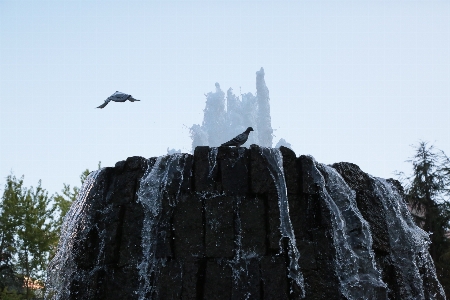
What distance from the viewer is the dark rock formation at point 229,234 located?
6.48m

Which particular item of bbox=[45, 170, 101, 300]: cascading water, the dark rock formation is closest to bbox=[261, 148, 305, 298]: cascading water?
the dark rock formation

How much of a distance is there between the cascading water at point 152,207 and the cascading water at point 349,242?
2.11m

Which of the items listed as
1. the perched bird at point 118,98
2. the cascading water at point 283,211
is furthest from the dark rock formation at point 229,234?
the perched bird at point 118,98

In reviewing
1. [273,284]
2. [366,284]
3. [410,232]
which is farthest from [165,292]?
[410,232]

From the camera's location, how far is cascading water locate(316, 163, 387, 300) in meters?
6.78

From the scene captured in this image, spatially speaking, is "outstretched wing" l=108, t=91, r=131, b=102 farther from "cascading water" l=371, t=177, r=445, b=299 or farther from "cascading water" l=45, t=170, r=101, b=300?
"cascading water" l=371, t=177, r=445, b=299

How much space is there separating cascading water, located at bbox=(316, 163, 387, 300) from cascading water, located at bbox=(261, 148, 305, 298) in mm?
608

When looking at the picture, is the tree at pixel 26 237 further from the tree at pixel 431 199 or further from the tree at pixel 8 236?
the tree at pixel 431 199

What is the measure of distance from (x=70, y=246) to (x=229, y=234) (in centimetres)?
254

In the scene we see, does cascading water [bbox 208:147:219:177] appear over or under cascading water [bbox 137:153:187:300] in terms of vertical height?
over

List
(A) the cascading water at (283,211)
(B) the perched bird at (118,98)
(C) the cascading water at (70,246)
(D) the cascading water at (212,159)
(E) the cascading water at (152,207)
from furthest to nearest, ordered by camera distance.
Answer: (B) the perched bird at (118,98)
(C) the cascading water at (70,246)
(D) the cascading water at (212,159)
(E) the cascading water at (152,207)
(A) the cascading water at (283,211)

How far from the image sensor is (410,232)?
8.14 metres

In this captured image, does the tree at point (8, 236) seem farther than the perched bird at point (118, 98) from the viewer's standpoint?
Yes

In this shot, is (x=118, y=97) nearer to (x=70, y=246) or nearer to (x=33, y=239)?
(x=70, y=246)
